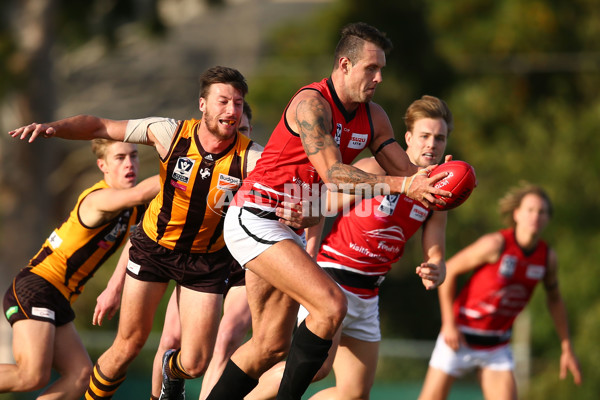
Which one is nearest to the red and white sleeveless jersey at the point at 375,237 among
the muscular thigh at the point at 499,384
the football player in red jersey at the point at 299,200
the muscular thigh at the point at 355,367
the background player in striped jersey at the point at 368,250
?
the background player in striped jersey at the point at 368,250

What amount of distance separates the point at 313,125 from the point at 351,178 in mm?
383

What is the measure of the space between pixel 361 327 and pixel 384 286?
11.9 metres

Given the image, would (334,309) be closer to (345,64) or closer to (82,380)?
(345,64)

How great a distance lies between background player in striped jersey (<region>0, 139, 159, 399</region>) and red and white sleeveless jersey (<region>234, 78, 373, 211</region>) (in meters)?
1.16

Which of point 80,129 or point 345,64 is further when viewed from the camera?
point 80,129

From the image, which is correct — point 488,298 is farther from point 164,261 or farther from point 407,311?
point 407,311

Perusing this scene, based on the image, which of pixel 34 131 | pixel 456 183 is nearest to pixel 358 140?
pixel 456 183

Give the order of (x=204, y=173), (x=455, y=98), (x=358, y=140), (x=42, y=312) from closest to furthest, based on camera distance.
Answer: (x=358, y=140) → (x=204, y=173) → (x=42, y=312) → (x=455, y=98)

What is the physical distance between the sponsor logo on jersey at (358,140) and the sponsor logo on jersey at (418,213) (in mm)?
947

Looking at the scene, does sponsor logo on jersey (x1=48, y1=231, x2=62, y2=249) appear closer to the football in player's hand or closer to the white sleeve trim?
the white sleeve trim

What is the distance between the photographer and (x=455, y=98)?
18.4 metres

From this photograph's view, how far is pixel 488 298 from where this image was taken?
7.69 m

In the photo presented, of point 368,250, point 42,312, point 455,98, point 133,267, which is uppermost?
point 455,98

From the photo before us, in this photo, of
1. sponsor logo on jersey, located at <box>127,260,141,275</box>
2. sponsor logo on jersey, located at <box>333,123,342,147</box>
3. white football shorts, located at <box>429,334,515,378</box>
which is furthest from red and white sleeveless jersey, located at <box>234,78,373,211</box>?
white football shorts, located at <box>429,334,515,378</box>
